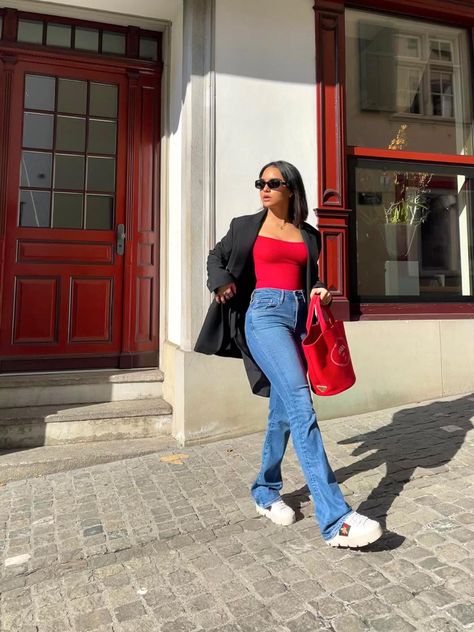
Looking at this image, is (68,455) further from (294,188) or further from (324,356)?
(294,188)

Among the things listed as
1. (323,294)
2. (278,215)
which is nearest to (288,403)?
(323,294)

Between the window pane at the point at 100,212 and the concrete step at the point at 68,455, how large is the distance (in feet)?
7.49

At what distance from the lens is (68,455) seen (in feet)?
12.5

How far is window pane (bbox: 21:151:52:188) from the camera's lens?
192 inches

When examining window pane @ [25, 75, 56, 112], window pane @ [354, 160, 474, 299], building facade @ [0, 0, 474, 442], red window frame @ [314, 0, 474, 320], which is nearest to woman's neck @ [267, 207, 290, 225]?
building facade @ [0, 0, 474, 442]

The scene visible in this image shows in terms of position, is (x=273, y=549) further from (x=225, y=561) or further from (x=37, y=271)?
(x=37, y=271)

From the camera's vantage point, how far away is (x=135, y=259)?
5.09 m

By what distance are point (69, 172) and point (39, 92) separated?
86 centimetres

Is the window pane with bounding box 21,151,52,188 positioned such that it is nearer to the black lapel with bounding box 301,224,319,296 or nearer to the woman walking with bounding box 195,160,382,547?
the woman walking with bounding box 195,160,382,547

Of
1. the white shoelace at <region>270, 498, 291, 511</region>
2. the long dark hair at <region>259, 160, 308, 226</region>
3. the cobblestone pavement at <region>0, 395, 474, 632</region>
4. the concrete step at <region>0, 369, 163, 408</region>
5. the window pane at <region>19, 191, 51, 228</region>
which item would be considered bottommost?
the cobblestone pavement at <region>0, 395, 474, 632</region>

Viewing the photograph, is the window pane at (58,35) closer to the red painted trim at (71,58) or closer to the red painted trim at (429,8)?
the red painted trim at (71,58)

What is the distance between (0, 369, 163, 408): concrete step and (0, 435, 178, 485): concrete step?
0.49 m

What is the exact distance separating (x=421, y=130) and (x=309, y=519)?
4881 mm

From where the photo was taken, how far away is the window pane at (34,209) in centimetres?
484
